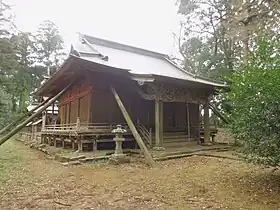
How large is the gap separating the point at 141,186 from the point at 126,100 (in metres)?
6.94

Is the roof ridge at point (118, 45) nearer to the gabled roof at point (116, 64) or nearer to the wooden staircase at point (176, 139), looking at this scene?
the gabled roof at point (116, 64)

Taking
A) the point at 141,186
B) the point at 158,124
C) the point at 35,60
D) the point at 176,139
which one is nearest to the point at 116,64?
the point at 158,124

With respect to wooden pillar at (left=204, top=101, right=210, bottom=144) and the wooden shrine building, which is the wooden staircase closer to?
the wooden shrine building

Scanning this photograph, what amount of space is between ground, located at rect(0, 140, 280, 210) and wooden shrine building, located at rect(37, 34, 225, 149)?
290 cm

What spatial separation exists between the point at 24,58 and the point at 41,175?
33.5m

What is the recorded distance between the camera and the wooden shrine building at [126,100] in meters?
10.0

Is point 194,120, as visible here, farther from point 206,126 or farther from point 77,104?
point 77,104

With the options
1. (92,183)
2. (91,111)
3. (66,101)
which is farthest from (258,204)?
(66,101)

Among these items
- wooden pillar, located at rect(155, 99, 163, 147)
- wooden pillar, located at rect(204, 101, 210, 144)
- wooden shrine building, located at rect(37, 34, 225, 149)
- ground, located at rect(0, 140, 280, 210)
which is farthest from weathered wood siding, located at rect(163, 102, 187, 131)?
ground, located at rect(0, 140, 280, 210)

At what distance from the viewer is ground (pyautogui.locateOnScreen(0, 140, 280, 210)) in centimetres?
445

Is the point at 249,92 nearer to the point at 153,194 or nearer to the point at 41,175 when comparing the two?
the point at 153,194

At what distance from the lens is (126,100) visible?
12.2m

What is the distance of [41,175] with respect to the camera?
22.1 ft

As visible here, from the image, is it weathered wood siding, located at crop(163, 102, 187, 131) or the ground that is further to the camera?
weathered wood siding, located at crop(163, 102, 187, 131)
